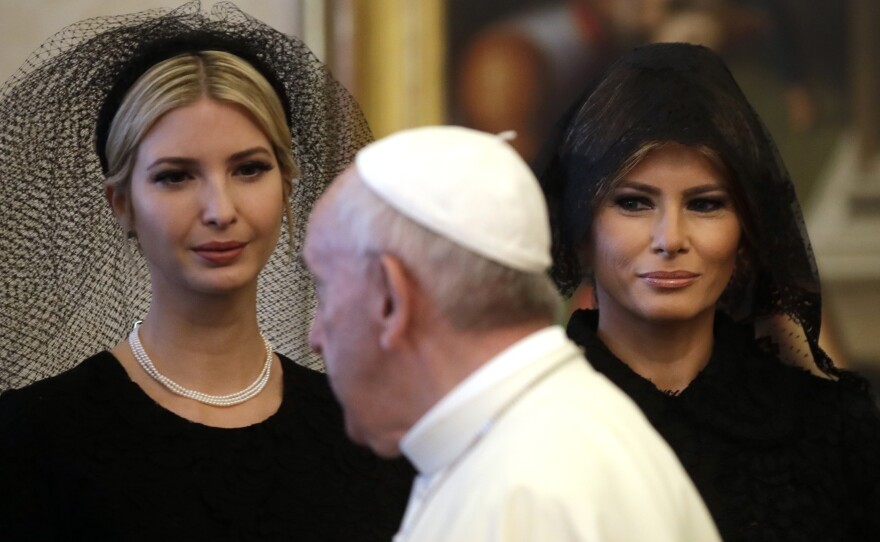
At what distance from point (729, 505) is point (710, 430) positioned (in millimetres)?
173

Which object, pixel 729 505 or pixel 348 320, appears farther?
pixel 729 505

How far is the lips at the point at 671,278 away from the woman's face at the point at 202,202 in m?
0.76

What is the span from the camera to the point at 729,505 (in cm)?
289

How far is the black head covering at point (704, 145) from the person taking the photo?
9.80 ft

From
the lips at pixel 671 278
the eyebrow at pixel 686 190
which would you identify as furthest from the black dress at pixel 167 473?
the eyebrow at pixel 686 190

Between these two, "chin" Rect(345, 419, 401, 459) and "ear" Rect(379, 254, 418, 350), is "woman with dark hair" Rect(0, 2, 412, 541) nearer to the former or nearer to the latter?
"chin" Rect(345, 419, 401, 459)

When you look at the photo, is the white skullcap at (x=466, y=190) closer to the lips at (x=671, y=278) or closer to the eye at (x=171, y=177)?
the eye at (x=171, y=177)

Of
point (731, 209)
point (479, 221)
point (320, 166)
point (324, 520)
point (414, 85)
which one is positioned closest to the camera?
point (479, 221)

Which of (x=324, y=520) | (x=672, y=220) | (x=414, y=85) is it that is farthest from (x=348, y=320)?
(x=414, y=85)

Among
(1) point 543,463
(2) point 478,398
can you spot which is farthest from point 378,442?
(1) point 543,463

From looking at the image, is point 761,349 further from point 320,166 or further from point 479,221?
point 479,221

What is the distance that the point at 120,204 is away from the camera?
9.31 ft

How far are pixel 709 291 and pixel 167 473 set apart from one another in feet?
3.71

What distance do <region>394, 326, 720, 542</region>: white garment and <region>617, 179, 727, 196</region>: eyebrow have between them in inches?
42.7
